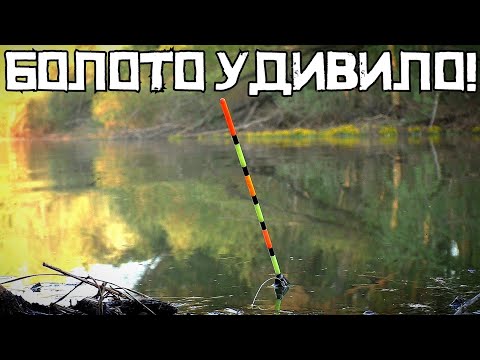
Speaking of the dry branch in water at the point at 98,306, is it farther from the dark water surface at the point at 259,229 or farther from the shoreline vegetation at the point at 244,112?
the shoreline vegetation at the point at 244,112

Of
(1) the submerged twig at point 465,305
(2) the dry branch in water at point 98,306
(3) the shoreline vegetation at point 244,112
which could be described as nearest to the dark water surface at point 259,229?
(1) the submerged twig at point 465,305

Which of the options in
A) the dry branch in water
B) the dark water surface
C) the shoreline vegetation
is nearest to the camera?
the dry branch in water

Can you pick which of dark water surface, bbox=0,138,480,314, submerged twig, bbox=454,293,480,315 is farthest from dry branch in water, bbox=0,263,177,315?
submerged twig, bbox=454,293,480,315

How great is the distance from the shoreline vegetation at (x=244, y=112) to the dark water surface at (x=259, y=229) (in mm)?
5353

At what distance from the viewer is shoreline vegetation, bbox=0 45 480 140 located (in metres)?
19.3

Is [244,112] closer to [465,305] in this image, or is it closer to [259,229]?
[259,229]

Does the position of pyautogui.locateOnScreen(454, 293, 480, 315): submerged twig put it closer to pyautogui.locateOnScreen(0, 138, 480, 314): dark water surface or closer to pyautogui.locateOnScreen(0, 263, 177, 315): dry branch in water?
pyautogui.locateOnScreen(0, 138, 480, 314): dark water surface

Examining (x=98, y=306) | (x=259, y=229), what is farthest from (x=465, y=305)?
(x=259, y=229)

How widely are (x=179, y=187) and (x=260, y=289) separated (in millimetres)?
5457

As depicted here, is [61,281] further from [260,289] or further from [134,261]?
[260,289]

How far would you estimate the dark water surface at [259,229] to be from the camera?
536 cm

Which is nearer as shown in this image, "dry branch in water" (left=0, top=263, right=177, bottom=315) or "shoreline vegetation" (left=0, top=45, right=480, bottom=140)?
"dry branch in water" (left=0, top=263, right=177, bottom=315)

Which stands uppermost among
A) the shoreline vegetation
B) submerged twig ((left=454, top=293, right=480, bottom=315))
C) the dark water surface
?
the shoreline vegetation

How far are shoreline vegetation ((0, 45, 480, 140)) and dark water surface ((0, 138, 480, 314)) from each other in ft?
17.6
